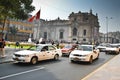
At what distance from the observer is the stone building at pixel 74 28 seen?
96.7 m

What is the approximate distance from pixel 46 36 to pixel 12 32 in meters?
34.7

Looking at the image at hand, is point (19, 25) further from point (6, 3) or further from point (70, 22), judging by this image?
point (6, 3)

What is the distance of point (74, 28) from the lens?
9944 centimetres

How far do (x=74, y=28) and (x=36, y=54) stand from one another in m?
85.5

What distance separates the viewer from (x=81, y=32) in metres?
97.6

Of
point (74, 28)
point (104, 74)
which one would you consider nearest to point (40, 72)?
A: point (104, 74)

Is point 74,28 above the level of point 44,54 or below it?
above

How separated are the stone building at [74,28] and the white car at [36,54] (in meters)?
78.3

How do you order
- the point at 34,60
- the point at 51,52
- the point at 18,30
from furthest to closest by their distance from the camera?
the point at 18,30
the point at 51,52
the point at 34,60

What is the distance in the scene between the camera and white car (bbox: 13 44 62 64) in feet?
45.7

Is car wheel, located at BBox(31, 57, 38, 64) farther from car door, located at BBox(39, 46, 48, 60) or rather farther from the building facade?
the building facade

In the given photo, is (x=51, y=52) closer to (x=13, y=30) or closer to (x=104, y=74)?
(x=104, y=74)

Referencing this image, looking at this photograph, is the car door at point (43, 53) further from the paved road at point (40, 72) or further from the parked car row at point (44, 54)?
the paved road at point (40, 72)

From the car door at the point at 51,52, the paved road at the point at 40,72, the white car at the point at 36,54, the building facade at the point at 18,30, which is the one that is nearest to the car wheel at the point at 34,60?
the white car at the point at 36,54
